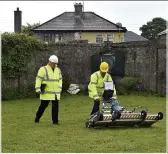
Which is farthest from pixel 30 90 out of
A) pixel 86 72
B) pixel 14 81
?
pixel 86 72

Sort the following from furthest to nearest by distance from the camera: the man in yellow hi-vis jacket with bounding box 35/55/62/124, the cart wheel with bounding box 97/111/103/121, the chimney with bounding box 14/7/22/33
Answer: the chimney with bounding box 14/7/22/33 → the man in yellow hi-vis jacket with bounding box 35/55/62/124 → the cart wheel with bounding box 97/111/103/121

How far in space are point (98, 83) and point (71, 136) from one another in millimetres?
2379

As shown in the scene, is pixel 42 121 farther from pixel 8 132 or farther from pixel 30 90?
pixel 30 90

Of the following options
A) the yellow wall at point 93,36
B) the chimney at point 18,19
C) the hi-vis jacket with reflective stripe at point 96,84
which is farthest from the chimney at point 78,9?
the hi-vis jacket with reflective stripe at point 96,84

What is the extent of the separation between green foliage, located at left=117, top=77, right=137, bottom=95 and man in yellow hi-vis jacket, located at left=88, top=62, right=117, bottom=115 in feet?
32.5

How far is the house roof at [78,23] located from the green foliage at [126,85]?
75.6 feet

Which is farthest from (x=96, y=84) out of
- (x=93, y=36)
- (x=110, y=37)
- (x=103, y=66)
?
(x=110, y=37)

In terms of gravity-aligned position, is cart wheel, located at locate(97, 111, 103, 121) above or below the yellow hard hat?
below

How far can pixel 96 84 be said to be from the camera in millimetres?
12945

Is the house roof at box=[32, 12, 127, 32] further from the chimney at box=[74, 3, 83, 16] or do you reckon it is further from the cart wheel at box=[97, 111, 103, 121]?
the cart wheel at box=[97, 111, 103, 121]

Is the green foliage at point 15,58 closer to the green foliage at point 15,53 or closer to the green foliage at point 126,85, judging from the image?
the green foliage at point 15,53

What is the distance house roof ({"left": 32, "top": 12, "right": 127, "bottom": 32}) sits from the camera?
4647 centimetres

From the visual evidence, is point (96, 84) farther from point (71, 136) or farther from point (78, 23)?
point (78, 23)

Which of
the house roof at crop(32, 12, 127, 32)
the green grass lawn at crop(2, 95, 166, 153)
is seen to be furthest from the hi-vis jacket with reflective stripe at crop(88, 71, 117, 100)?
the house roof at crop(32, 12, 127, 32)
